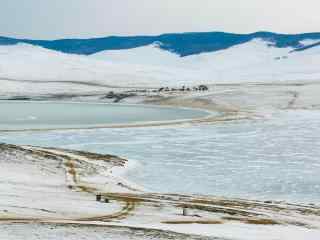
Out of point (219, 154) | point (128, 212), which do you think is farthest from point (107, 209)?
point (219, 154)

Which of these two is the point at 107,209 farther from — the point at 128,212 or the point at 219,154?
the point at 219,154

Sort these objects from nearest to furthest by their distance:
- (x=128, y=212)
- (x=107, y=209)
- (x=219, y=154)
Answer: (x=128, y=212)
(x=107, y=209)
(x=219, y=154)

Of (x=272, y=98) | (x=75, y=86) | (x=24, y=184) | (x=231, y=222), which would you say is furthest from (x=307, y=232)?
(x=75, y=86)

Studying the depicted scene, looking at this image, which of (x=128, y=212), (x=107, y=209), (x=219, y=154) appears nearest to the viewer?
(x=128, y=212)

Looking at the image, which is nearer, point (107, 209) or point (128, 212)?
point (128, 212)

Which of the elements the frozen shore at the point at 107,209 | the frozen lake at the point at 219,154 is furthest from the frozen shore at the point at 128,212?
the frozen lake at the point at 219,154

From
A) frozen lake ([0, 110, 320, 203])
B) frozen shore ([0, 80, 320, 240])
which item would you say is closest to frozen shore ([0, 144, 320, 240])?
frozen shore ([0, 80, 320, 240])

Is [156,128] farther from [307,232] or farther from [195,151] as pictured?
[307,232]

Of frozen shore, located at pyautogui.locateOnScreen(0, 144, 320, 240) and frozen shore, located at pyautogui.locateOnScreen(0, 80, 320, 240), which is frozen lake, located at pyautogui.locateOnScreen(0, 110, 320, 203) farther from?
frozen shore, located at pyautogui.locateOnScreen(0, 144, 320, 240)
